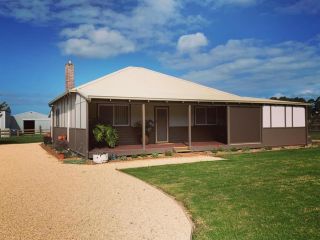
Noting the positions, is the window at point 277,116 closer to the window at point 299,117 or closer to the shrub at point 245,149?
the window at point 299,117

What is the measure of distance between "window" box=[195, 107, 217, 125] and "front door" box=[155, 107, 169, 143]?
6.64ft

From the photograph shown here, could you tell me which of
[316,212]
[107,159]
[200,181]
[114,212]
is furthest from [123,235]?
[107,159]

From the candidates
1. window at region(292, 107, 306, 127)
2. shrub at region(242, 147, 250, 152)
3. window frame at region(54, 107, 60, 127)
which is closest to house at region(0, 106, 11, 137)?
window frame at region(54, 107, 60, 127)

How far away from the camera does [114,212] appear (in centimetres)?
663

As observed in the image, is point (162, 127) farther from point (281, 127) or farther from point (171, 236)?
point (171, 236)

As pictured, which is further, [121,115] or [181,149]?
[121,115]

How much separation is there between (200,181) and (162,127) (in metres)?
9.86

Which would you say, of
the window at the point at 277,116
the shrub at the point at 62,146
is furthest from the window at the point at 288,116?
the shrub at the point at 62,146

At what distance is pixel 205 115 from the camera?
20422 millimetres

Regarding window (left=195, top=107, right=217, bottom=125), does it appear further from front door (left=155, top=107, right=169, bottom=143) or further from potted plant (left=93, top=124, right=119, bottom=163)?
potted plant (left=93, top=124, right=119, bottom=163)

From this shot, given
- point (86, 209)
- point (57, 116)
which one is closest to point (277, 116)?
point (57, 116)

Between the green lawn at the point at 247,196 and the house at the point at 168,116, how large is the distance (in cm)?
491

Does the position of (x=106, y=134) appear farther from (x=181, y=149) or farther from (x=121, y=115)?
(x=181, y=149)

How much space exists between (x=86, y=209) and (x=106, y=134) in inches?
366
